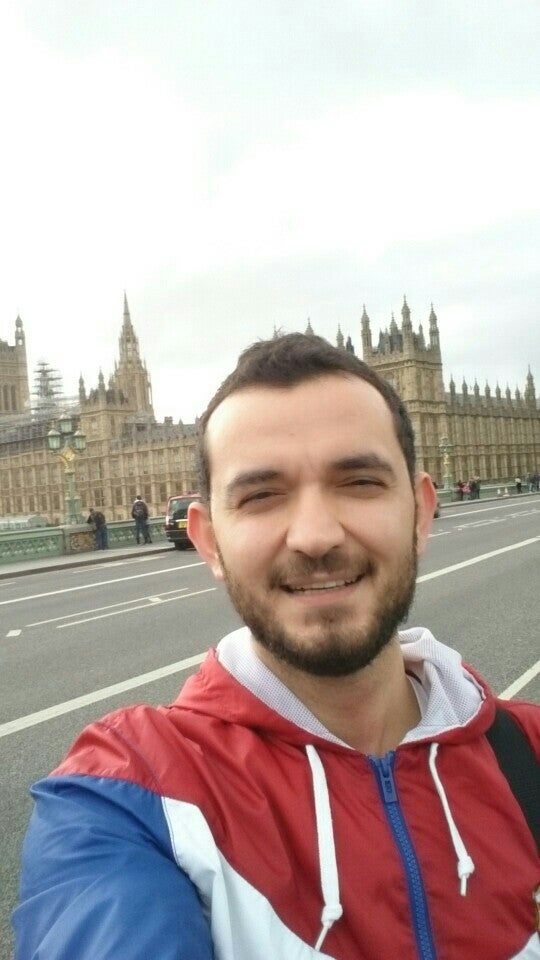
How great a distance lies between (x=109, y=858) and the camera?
4.08ft

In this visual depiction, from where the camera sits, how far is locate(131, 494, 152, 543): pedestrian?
1129 inches

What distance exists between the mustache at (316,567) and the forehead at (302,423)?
184 mm

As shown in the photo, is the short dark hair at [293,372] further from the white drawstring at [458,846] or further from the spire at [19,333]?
the spire at [19,333]

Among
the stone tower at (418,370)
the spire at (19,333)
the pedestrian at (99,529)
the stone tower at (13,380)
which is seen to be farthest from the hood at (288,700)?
the spire at (19,333)

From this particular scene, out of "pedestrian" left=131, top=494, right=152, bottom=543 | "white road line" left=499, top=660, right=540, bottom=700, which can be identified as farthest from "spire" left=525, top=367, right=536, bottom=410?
"white road line" left=499, top=660, right=540, bottom=700

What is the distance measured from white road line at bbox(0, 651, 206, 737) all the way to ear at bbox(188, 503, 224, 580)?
14.7 ft

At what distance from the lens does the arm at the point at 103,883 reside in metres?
1.16

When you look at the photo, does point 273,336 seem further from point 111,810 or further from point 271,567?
point 111,810

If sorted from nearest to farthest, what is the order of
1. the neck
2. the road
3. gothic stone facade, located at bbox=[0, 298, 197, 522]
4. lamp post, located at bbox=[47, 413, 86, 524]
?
the neck < the road < lamp post, located at bbox=[47, 413, 86, 524] < gothic stone facade, located at bbox=[0, 298, 197, 522]

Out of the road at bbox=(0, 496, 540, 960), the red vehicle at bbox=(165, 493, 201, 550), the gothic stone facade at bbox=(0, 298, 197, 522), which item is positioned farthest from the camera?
the gothic stone facade at bbox=(0, 298, 197, 522)

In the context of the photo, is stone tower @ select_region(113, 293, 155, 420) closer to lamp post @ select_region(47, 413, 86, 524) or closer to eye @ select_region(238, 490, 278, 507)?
lamp post @ select_region(47, 413, 86, 524)

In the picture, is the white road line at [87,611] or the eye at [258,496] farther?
the white road line at [87,611]

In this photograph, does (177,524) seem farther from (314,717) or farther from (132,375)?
(132,375)

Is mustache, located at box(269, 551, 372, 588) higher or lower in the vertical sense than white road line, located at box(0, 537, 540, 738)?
higher
